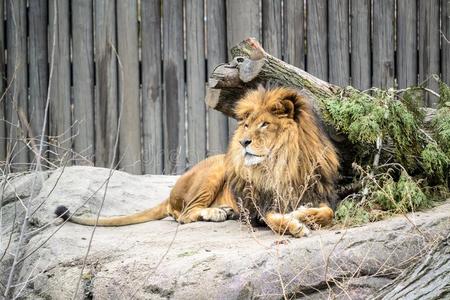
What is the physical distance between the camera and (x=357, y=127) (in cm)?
605

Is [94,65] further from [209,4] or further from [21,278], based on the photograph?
[21,278]

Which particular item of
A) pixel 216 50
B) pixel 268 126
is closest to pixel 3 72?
pixel 216 50

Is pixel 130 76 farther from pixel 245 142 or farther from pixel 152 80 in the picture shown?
pixel 245 142

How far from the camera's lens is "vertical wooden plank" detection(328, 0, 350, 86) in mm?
8164

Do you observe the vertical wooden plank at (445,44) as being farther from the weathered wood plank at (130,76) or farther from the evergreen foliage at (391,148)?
the weathered wood plank at (130,76)

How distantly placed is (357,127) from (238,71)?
0.94 metres

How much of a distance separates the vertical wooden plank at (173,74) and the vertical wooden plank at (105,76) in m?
0.49

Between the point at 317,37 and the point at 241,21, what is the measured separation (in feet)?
2.37

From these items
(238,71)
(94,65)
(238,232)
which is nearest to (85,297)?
(238,232)

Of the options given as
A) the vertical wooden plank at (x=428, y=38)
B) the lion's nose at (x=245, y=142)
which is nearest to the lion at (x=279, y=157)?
the lion's nose at (x=245, y=142)

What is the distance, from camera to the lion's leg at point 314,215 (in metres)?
5.65

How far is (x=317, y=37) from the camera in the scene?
321 inches

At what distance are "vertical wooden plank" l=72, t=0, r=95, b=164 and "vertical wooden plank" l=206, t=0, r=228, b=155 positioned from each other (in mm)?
1101

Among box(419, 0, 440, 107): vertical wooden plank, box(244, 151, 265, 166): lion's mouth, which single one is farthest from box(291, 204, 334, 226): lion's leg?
box(419, 0, 440, 107): vertical wooden plank
